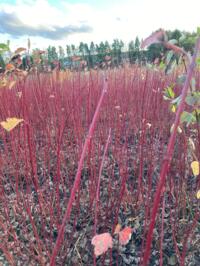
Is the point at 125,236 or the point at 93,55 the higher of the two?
the point at 93,55

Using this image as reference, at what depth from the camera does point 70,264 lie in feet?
3.54

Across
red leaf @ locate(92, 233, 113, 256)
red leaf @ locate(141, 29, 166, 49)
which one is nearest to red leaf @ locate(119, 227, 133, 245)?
red leaf @ locate(92, 233, 113, 256)

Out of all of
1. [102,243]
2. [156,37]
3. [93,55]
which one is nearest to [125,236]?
[102,243]

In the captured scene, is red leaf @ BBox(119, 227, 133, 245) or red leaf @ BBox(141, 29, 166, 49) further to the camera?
red leaf @ BBox(119, 227, 133, 245)

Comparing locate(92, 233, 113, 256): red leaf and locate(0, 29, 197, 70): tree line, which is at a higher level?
locate(0, 29, 197, 70): tree line

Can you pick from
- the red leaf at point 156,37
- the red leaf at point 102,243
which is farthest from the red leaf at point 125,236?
the red leaf at point 156,37

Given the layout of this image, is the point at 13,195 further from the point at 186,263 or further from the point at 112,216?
the point at 186,263

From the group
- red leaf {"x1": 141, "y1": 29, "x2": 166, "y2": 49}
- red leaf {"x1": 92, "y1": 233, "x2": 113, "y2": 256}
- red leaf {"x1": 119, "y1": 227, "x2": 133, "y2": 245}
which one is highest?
red leaf {"x1": 141, "y1": 29, "x2": 166, "y2": 49}

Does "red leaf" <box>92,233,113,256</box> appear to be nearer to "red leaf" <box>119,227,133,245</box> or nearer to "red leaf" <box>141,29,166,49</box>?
"red leaf" <box>119,227,133,245</box>

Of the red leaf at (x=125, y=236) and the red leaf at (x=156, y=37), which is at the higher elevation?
the red leaf at (x=156, y=37)

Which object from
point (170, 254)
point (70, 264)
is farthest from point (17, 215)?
point (170, 254)

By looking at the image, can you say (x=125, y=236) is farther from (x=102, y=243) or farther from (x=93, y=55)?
(x=93, y=55)

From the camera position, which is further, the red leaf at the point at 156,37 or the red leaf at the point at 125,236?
the red leaf at the point at 125,236

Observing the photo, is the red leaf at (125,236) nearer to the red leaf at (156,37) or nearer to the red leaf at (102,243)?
the red leaf at (102,243)
